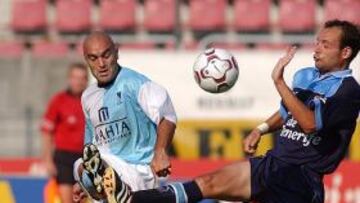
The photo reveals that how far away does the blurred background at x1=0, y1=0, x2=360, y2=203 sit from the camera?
1390cm

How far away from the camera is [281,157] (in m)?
6.95

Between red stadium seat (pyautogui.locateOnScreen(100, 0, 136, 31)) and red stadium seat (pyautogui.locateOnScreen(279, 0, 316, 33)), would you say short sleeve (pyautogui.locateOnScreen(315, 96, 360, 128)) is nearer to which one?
red stadium seat (pyautogui.locateOnScreen(279, 0, 316, 33))

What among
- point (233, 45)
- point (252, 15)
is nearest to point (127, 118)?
point (233, 45)

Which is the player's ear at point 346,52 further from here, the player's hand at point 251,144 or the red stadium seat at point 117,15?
the red stadium seat at point 117,15

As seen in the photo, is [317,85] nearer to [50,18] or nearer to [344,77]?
[344,77]

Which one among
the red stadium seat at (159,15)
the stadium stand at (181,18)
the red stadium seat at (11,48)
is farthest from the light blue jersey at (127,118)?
the red stadium seat at (159,15)

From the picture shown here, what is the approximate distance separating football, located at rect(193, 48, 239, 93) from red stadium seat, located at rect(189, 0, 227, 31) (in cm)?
1059

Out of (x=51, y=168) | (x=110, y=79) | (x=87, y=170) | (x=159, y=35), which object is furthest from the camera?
(x=159, y=35)

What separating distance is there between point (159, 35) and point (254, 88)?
3.60 m

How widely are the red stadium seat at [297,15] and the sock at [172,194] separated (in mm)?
11598

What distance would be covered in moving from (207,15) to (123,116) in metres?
11.4

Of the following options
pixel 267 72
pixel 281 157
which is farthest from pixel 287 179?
pixel 267 72

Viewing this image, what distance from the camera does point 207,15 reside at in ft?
61.1

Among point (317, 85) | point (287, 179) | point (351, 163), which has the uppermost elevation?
point (317, 85)
